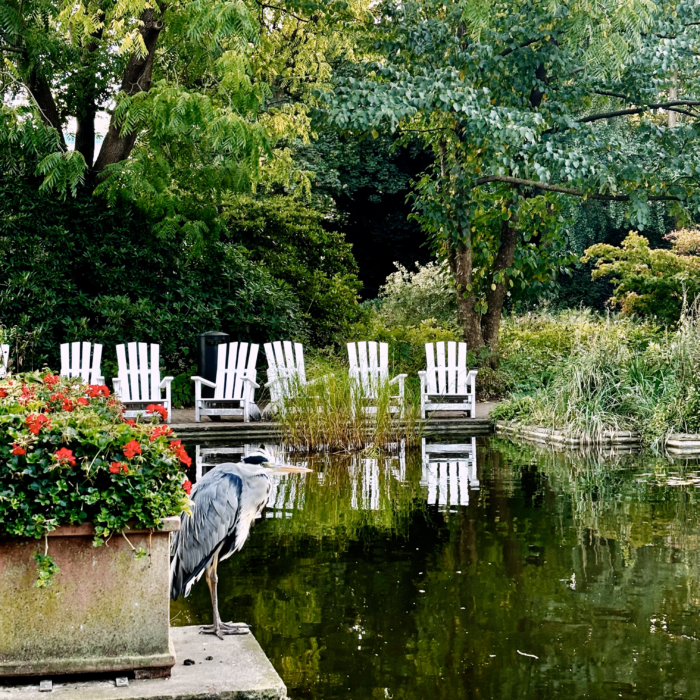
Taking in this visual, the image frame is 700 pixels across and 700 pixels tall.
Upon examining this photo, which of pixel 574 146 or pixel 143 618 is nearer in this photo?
pixel 143 618

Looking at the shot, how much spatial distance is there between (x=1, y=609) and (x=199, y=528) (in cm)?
73

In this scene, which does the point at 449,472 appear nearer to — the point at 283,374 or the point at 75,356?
the point at 283,374

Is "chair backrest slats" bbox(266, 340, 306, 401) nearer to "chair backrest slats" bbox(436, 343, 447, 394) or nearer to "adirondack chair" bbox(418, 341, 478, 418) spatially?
"adirondack chair" bbox(418, 341, 478, 418)

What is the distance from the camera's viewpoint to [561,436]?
9.66m

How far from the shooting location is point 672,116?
25547 millimetres

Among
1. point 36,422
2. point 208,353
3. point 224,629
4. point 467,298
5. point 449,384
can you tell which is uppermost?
point 467,298

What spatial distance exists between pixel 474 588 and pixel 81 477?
2.10m

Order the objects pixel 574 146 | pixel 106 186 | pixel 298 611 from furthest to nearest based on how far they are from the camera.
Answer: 1. pixel 574 146
2. pixel 106 186
3. pixel 298 611

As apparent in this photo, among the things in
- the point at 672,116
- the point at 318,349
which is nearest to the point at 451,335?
the point at 318,349

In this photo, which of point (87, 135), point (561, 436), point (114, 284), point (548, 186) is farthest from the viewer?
point (548, 186)

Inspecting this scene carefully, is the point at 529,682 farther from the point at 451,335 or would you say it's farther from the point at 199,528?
the point at 451,335

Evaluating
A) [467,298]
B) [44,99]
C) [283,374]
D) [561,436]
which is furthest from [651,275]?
[44,99]

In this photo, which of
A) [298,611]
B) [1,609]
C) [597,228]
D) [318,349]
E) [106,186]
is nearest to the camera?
[1,609]

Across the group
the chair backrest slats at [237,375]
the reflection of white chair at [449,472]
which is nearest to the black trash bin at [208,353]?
the chair backrest slats at [237,375]
